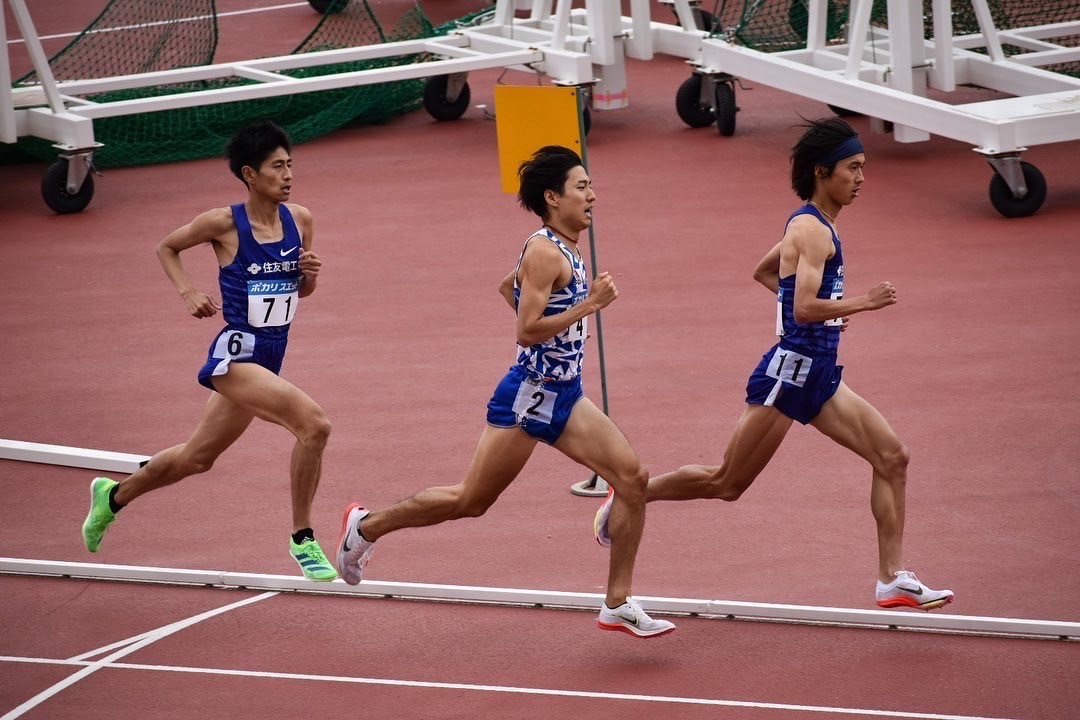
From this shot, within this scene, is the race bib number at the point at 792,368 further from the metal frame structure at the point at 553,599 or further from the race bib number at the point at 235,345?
the race bib number at the point at 235,345

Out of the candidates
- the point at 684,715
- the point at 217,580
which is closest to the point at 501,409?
the point at 684,715

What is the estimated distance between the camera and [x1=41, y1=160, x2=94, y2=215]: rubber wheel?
606 inches

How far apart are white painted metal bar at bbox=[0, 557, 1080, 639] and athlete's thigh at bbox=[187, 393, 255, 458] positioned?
72 centimetres

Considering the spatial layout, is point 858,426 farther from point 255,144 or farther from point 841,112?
point 841,112

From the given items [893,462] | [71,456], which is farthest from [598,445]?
[71,456]

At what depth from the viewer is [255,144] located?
7.18m

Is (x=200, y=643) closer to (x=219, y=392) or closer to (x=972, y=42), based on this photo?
(x=219, y=392)

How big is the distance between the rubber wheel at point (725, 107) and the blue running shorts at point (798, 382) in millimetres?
10394

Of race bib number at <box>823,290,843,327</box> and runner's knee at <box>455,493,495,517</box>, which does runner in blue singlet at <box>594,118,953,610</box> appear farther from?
runner's knee at <box>455,493,495,517</box>

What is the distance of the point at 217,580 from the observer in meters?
7.74

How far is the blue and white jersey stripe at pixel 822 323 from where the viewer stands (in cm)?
675

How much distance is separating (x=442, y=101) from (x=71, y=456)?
32.7 feet

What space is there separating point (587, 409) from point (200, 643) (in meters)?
2.12

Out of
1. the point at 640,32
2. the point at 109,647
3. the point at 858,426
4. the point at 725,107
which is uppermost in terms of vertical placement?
the point at 858,426
